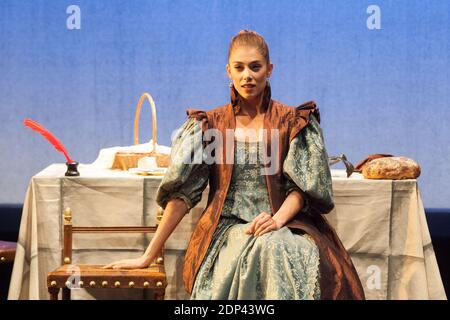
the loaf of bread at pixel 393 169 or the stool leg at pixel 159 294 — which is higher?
the loaf of bread at pixel 393 169

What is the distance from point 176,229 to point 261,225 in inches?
31.9

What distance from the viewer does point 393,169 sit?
432cm

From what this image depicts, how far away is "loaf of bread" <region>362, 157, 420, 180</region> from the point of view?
4.32 m

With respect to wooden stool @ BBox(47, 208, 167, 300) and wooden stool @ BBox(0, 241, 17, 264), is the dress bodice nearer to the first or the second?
wooden stool @ BBox(47, 208, 167, 300)

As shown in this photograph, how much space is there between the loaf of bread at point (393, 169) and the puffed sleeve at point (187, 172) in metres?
0.89

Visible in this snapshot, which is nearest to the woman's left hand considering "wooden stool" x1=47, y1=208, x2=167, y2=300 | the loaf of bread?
"wooden stool" x1=47, y1=208, x2=167, y2=300

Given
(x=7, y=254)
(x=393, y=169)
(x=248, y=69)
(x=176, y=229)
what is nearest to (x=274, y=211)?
(x=248, y=69)

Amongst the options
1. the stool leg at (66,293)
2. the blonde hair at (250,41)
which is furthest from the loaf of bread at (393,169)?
the stool leg at (66,293)

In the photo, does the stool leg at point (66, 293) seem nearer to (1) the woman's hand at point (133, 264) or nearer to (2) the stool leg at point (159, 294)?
(1) the woman's hand at point (133, 264)

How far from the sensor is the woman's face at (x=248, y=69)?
379 centimetres

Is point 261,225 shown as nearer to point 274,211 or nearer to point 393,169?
point 274,211

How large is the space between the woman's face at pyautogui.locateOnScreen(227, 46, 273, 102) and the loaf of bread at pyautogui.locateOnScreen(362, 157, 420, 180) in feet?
2.68
